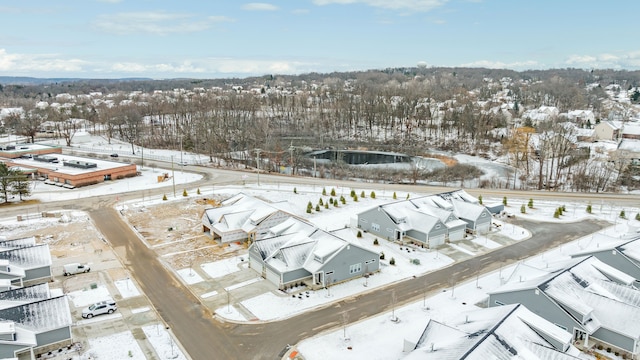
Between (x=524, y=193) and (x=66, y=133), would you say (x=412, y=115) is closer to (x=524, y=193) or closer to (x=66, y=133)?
(x=524, y=193)

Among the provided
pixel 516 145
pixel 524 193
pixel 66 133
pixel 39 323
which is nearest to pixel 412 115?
pixel 516 145

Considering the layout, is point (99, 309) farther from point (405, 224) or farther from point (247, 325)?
point (405, 224)

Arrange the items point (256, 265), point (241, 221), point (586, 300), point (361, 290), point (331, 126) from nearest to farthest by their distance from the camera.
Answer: point (586, 300) < point (361, 290) < point (256, 265) < point (241, 221) < point (331, 126)

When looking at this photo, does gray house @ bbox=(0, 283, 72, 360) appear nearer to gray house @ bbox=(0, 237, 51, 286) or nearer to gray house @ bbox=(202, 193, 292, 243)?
gray house @ bbox=(0, 237, 51, 286)

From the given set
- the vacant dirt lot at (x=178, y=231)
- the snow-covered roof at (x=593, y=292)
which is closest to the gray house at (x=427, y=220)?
the snow-covered roof at (x=593, y=292)

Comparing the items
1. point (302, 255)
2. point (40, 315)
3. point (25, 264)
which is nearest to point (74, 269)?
point (25, 264)

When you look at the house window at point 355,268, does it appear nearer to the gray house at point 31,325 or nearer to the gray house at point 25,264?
the gray house at point 31,325
